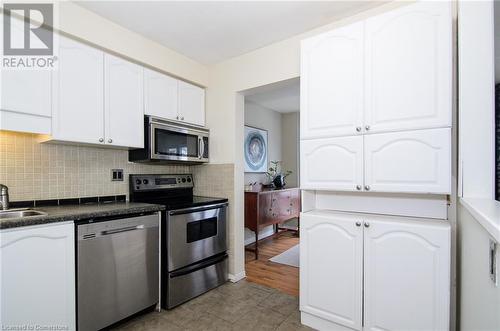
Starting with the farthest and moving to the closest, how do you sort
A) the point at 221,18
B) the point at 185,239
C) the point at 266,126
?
the point at 266,126 < the point at 185,239 < the point at 221,18

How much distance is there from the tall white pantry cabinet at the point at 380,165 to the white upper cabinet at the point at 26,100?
1.87 metres

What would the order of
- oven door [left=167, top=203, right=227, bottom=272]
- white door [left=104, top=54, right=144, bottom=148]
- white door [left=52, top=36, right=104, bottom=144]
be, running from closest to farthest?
1. white door [left=52, top=36, right=104, bottom=144]
2. white door [left=104, top=54, right=144, bottom=148]
3. oven door [left=167, top=203, right=227, bottom=272]

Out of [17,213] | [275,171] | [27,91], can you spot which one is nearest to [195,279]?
[17,213]

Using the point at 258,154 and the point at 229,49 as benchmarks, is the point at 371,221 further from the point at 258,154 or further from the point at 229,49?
the point at 258,154

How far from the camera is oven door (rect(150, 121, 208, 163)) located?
240 centimetres

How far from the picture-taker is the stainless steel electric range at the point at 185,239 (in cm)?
220

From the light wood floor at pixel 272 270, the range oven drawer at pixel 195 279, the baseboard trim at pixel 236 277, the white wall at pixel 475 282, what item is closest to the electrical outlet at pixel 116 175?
the range oven drawer at pixel 195 279

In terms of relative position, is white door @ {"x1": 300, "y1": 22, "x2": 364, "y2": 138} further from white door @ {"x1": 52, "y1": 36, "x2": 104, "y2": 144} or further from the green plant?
the green plant

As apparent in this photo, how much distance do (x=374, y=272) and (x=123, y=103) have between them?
237 cm

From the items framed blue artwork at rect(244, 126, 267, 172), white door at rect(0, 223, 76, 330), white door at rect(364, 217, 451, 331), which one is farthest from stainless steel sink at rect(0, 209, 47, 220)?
framed blue artwork at rect(244, 126, 267, 172)

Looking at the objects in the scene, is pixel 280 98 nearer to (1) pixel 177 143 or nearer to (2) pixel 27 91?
(1) pixel 177 143

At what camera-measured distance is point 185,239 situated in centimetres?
233

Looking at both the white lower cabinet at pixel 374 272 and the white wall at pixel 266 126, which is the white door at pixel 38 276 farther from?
the white wall at pixel 266 126

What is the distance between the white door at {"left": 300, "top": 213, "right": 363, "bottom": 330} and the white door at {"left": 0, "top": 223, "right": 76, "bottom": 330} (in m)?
1.62
